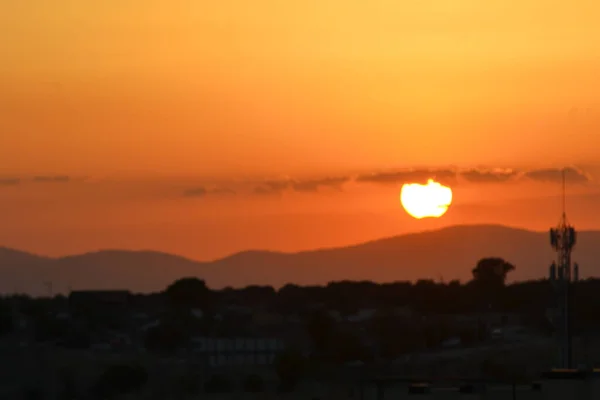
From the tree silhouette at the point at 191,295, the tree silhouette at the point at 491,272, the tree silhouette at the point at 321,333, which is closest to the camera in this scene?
the tree silhouette at the point at 321,333

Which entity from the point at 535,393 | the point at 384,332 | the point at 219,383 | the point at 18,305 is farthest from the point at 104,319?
the point at 535,393

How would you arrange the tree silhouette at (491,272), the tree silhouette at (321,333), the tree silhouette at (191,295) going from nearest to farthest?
the tree silhouette at (321,333) < the tree silhouette at (191,295) < the tree silhouette at (491,272)

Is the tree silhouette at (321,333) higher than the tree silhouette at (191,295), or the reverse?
the tree silhouette at (191,295)

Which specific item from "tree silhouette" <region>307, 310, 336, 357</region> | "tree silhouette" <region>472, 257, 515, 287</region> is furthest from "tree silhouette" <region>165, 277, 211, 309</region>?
"tree silhouette" <region>307, 310, 336, 357</region>

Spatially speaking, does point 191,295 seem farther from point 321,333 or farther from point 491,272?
point 321,333

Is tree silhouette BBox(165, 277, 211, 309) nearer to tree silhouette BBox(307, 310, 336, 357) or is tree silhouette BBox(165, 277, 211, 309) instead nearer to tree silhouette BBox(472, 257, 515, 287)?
tree silhouette BBox(472, 257, 515, 287)

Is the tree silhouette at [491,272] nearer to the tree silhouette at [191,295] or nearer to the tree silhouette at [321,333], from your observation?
the tree silhouette at [191,295]

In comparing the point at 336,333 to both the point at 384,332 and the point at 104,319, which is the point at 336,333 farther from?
the point at 104,319

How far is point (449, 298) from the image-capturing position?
11988cm

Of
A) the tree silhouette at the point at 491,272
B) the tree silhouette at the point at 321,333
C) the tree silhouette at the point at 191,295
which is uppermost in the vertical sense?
the tree silhouette at the point at 491,272

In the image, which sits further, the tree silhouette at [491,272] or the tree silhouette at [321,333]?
the tree silhouette at [491,272]

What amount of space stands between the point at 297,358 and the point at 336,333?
617 inches

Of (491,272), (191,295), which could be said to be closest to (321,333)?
(191,295)

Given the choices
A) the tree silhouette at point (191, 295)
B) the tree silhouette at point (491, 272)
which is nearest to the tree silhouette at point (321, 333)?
the tree silhouette at point (191, 295)
